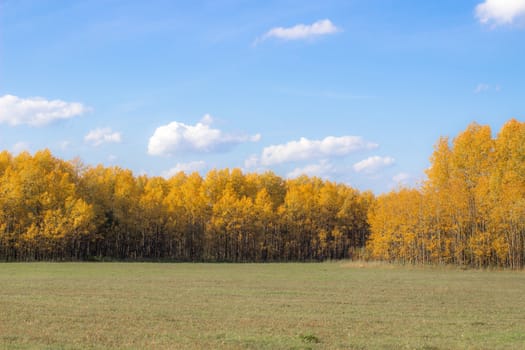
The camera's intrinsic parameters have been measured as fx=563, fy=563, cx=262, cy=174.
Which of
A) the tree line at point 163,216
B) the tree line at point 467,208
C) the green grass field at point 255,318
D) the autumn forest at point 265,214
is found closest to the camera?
the green grass field at point 255,318

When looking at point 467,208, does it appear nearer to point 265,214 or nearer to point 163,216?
point 265,214

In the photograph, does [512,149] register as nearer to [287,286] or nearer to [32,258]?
[287,286]

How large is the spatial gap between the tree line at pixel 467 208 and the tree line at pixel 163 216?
87.7 feet

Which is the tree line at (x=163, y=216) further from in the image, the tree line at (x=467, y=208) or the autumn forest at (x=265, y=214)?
the tree line at (x=467, y=208)

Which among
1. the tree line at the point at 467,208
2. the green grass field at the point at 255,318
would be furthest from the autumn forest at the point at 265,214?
the green grass field at the point at 255,318

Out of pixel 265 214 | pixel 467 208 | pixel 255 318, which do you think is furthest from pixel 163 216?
pixel 255 318

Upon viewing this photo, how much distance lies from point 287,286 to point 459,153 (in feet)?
146

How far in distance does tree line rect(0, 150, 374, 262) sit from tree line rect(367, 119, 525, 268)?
2674 centimetres

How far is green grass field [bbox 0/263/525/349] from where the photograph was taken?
639 inches

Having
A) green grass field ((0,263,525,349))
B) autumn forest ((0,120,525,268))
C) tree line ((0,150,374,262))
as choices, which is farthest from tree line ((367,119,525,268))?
green grass field ((0,263,525,349))

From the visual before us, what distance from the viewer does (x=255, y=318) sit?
839 inches

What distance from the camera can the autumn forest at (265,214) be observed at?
225ft

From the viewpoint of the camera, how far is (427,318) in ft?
72.3

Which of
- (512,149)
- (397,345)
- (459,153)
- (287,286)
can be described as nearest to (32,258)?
(287,286)
